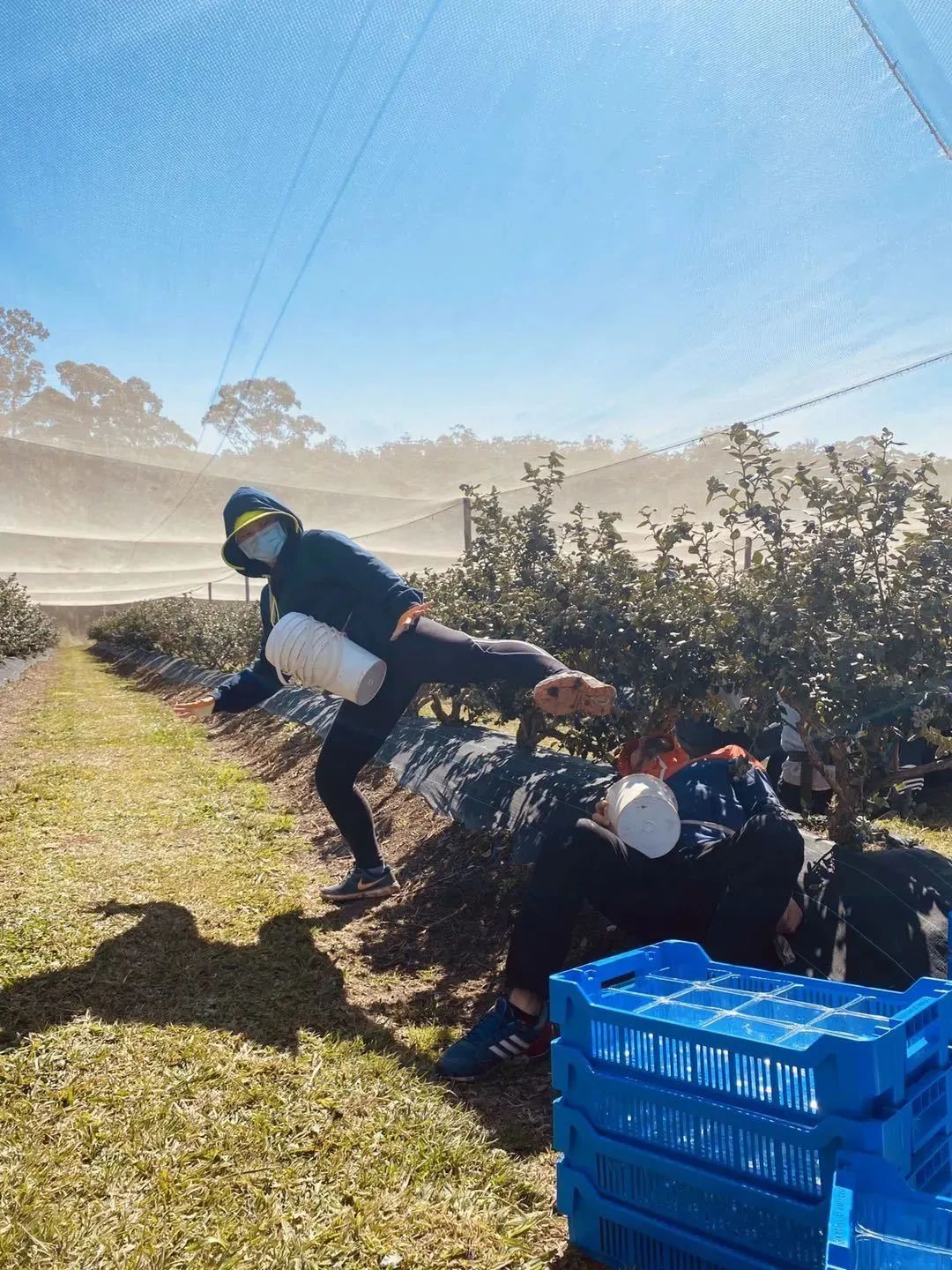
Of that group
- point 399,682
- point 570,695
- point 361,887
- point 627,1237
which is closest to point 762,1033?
point 627,1237

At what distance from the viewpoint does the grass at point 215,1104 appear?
1.71 metres

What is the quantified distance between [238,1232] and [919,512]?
288 cm

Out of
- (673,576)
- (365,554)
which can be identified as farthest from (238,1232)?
(673,576)

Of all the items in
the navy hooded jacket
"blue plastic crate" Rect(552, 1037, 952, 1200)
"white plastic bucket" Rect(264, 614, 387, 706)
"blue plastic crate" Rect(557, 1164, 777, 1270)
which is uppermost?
the navy hooded jacket

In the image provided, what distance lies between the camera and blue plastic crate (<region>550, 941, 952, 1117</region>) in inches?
49.8

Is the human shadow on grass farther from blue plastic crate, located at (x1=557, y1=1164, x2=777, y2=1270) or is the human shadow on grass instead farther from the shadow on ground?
blue plastic crate, located at (x1=557, y1=1164, x2=777, y2=1270)

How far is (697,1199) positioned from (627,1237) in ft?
0.74

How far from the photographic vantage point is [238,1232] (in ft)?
5.66

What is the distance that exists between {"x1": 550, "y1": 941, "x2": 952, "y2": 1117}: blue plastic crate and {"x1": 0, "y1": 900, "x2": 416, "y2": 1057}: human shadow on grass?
3.76 ft

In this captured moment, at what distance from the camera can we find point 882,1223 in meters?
1.15

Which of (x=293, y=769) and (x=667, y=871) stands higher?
(x=667, y=871)

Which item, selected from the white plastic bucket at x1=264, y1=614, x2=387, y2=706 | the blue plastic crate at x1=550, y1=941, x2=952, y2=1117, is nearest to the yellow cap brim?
the white plastic bucket at x1=264, y1=614, x2=387, y2=706

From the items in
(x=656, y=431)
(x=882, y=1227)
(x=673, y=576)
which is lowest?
(x=882, y=1227)

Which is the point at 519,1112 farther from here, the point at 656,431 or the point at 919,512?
the point at 656,431
